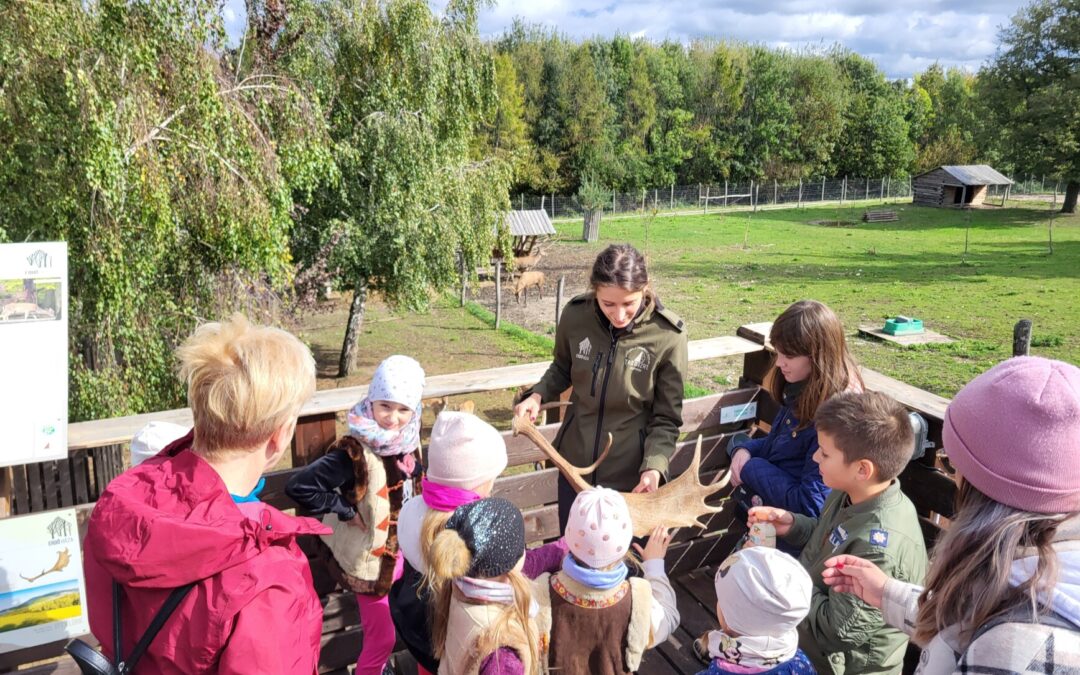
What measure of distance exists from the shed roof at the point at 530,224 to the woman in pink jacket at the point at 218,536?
2022 centimetres

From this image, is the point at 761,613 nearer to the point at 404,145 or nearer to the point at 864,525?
the point at 864,525

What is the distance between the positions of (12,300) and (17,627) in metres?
1.36

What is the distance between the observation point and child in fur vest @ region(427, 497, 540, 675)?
6.19 ft

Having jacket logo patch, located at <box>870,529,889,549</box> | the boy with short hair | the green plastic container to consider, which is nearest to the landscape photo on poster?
the boy with short hair

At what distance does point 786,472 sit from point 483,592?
1538mm

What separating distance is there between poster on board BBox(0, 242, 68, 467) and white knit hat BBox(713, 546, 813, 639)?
→ 241 cm

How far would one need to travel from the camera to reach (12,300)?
3.15m

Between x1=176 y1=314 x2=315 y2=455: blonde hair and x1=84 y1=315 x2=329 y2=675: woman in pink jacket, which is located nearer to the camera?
x1=84 y1=315 x2=329 y2=675: woman in pink jacket

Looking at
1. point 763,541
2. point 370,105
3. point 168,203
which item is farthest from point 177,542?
point 370,105

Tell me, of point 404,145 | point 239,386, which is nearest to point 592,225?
point 404,145

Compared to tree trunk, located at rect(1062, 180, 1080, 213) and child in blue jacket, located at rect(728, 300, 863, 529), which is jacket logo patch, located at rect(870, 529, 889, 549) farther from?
tree trunk, located at rect(1062, 180, 1080, 213)

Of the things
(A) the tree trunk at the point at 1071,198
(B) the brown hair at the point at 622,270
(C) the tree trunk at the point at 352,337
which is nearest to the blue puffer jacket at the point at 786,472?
(B) the brown hair at the point at 622,270

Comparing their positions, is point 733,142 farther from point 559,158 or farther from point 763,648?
point 763,648

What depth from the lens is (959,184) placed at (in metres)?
39.7
